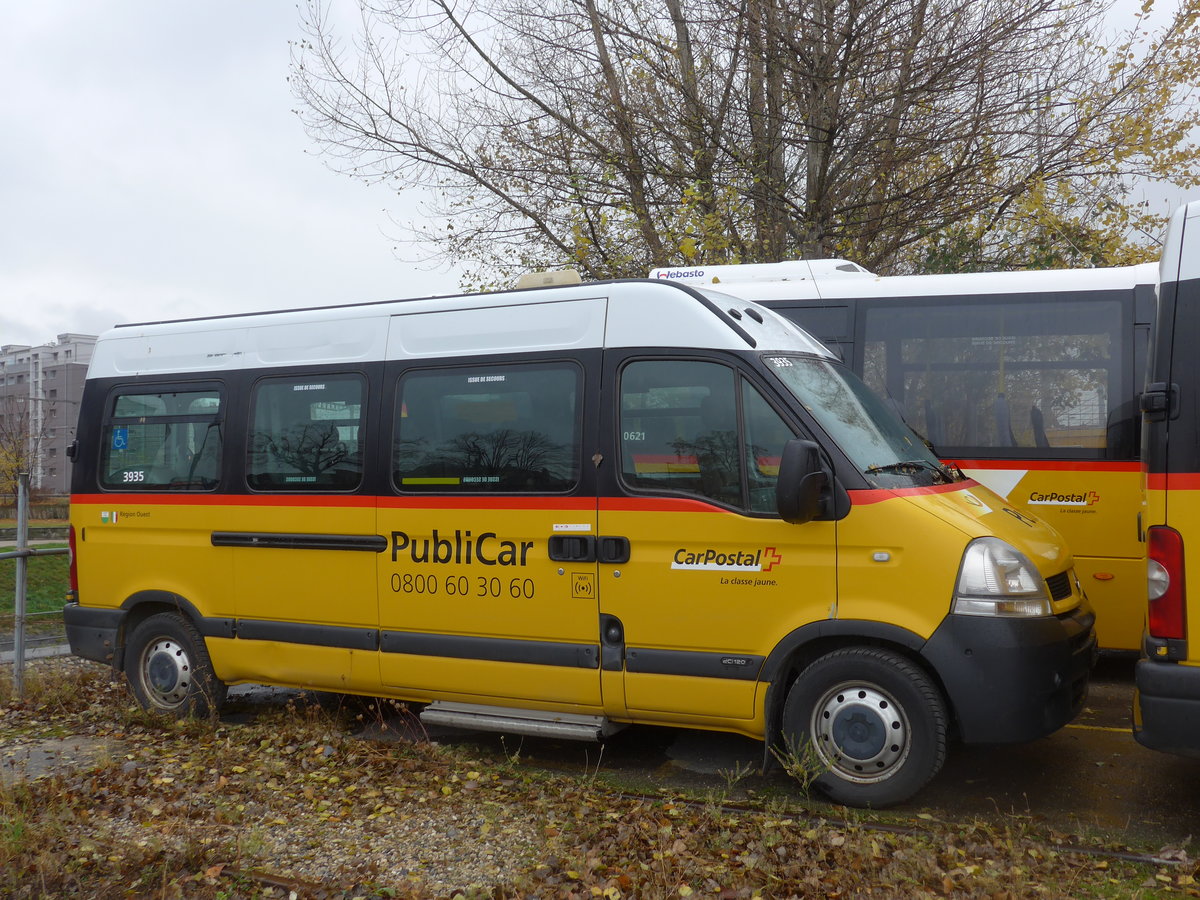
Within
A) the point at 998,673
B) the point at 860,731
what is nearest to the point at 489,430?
the point at 860,731

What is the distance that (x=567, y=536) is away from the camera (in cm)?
607

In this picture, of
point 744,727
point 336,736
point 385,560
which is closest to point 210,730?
point 336,736

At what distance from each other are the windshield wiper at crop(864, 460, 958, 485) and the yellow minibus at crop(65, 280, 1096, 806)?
18 mm

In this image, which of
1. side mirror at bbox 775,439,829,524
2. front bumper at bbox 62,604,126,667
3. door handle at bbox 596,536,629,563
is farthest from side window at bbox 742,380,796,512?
front bumper at bbox 62,604,126,667

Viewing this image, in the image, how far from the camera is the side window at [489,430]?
6211 mm

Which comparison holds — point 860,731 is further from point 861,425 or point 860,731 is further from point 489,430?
point 489,430

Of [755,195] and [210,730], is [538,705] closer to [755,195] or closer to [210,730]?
[210,730]

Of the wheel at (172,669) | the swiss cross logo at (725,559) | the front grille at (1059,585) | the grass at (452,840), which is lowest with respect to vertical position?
the grass at (452,840)

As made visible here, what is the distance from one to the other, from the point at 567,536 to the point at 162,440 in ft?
11.0

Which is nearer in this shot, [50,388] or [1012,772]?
[1012,772]

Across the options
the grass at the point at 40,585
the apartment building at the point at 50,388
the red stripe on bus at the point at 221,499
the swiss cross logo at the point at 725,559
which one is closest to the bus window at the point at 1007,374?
the swiss cross logo at the point at 725,559

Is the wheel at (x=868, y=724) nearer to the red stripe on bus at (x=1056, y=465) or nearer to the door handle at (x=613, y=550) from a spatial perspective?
the door handle at (x=613, y=550)

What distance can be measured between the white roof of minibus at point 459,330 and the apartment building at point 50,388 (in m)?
84.3

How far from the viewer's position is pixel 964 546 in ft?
17.0
